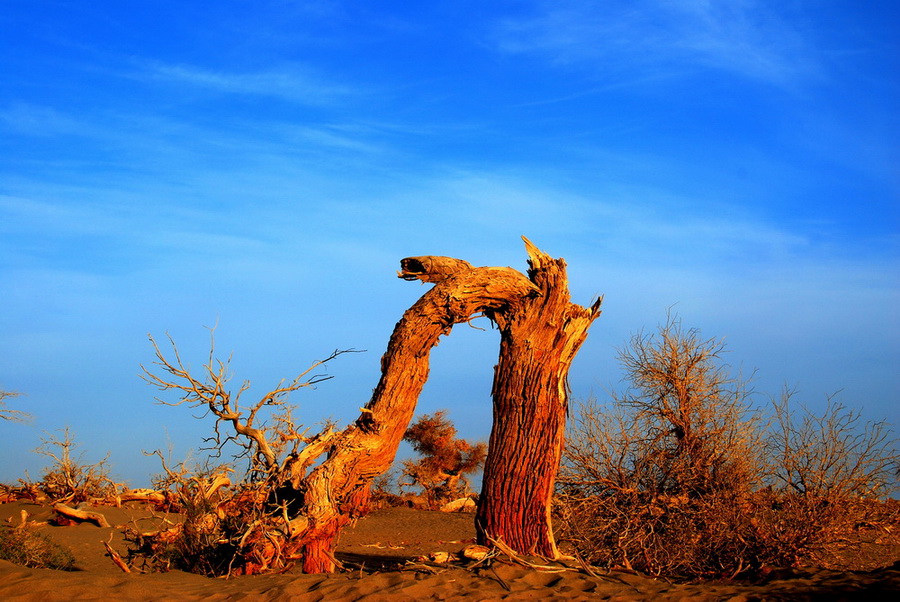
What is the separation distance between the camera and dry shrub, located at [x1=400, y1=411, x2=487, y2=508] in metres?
25.0

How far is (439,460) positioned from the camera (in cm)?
2523

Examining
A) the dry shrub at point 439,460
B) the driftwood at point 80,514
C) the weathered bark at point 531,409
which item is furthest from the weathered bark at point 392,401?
the dry shrub at point 439,460

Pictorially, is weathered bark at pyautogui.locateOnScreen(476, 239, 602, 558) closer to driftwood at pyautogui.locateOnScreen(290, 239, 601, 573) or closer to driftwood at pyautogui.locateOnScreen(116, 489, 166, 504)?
driftwood at pyautogui.locateOnScreen(290, 239, 601, 573)

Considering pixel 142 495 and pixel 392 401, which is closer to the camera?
pixel 392 401

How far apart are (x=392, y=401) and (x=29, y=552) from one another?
6662 millimetres

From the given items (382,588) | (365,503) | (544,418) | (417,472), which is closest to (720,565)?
(544,418)

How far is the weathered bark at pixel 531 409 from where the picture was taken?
8.66 meters

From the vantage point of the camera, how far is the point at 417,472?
81.8 feet

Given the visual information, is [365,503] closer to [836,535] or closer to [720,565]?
[720,565]

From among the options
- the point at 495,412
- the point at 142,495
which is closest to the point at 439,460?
the point at 142,495

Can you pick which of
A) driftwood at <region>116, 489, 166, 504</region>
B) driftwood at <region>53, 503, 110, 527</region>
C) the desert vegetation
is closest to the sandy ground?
the desert vegetation

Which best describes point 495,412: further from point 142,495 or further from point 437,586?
point 142,495

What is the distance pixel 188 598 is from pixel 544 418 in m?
4.43

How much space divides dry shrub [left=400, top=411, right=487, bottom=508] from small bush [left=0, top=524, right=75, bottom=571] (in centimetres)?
1371
